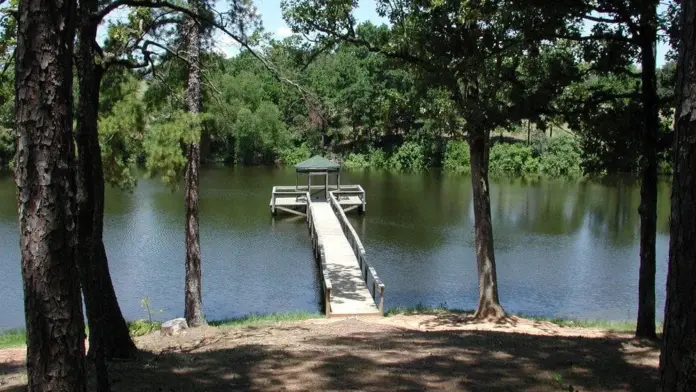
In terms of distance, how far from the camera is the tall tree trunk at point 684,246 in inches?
120

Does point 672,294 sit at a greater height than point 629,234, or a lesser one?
greater

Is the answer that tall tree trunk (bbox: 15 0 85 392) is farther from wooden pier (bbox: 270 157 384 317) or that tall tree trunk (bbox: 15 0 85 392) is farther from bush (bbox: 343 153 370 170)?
bush (bbox: 343 153 370 170)

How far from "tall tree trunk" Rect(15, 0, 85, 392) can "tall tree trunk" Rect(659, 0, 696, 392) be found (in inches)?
117

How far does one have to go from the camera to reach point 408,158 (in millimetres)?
55344

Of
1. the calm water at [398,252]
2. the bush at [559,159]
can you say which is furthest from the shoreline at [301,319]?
the bush at [559,159]

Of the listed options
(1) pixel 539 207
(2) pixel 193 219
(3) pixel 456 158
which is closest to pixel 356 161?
(3) pixel 456 158

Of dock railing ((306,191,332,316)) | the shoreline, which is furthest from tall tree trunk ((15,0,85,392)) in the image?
dock railing ((306,191,332,316))

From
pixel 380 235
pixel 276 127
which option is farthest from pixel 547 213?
pixel 276 127

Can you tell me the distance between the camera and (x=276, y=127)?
50.6 metres

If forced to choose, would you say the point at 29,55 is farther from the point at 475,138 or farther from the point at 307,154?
the point at 307,154

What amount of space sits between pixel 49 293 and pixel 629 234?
2419cm

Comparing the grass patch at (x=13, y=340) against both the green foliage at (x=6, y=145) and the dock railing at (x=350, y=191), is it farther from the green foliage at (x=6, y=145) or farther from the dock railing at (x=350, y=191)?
the dock railing at (x=350, y=191)

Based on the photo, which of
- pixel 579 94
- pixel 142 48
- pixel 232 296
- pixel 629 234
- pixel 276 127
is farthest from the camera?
pixel 276 127

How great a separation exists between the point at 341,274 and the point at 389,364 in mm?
10278
